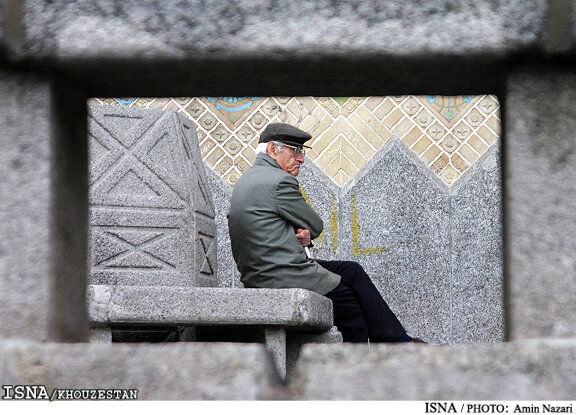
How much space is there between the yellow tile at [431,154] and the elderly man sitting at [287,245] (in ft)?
4.01

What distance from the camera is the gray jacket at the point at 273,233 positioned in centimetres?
432

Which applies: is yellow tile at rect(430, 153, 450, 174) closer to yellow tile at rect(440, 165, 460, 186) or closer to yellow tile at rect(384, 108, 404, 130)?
yellow tile at rect(440, 165, 460, 186)

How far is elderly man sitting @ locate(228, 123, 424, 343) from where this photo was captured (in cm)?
434

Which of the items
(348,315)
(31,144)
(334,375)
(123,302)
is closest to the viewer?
(334,375)

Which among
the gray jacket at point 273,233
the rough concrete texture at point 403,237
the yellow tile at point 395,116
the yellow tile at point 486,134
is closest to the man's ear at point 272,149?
the gray jacket at point 273,233

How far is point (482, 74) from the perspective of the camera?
1707 millimetres

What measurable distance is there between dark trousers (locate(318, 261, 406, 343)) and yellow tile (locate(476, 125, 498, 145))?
58.5 inches

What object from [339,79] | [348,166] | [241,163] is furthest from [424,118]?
[339,79]

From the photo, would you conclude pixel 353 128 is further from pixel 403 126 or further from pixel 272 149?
pixel 272 149

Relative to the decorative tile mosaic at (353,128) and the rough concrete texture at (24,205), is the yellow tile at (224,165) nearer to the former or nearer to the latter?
the decorative tile mosaic at (353,128)

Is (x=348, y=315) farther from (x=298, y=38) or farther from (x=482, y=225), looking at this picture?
(x=298, y=38)

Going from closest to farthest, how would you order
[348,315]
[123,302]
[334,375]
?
[334,375], [123,302], [348,315]

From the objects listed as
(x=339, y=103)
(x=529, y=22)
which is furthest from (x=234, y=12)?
(x=339, y=103)

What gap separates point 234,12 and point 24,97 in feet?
1.43
